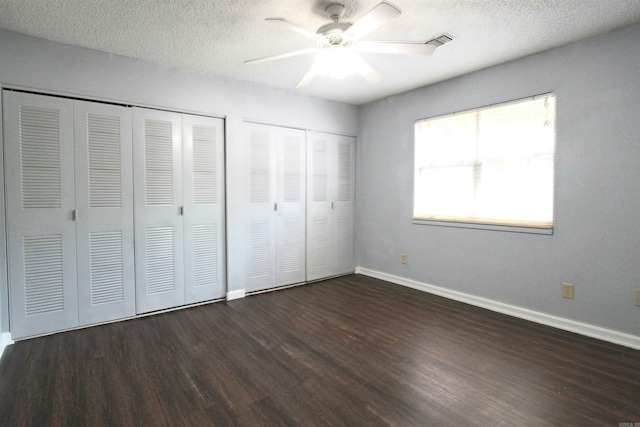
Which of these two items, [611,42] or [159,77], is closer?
[611,42]

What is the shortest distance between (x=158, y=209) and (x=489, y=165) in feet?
11.3

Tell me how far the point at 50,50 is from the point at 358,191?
3.68 meters

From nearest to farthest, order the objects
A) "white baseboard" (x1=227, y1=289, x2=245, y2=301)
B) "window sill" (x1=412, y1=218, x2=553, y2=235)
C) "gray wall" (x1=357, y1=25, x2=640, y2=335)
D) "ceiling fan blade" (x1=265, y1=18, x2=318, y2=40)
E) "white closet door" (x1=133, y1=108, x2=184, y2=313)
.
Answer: "ceiling fan blade" (x1=265, y1=18, x2=318, y2=40), "gray wall" (x1=357, y1=25, x2=640, y2=335), "window sill" (x1=412, y1=218, x2=553, y2=235), "white closet door" (x1=133, y1=108, x2=184, y2=313), "white baseboard" (x1=227, y1=289, x2=245, y2=301)

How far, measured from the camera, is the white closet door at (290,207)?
158 inches

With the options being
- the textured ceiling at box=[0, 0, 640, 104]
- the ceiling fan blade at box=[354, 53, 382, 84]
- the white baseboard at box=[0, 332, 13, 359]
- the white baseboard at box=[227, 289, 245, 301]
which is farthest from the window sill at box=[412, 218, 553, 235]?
the white baseboard at box=[0, 332, 13, 359]

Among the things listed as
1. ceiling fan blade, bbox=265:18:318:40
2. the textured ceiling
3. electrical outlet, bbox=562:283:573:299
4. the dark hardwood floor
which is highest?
the textured ceiling

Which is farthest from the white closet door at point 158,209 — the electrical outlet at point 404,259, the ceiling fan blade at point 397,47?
the electrical outlet at point 404,259

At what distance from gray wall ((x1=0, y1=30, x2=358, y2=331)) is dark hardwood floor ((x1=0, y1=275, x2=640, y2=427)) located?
82cm

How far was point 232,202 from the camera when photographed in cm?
361

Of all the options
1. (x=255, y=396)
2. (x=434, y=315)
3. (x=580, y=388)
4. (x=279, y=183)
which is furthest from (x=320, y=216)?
(x=580, y=388)

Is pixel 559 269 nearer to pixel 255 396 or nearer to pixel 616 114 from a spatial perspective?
pixel 616 114

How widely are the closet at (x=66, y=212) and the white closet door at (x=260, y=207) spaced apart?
1.21 metres

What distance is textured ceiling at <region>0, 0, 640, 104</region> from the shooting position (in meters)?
2.19

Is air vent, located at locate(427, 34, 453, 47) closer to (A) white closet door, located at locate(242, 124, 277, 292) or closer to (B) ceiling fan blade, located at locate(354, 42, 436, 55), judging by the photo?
(B) ceiling fan blade, located at locate(354, 42, 436, 55)
